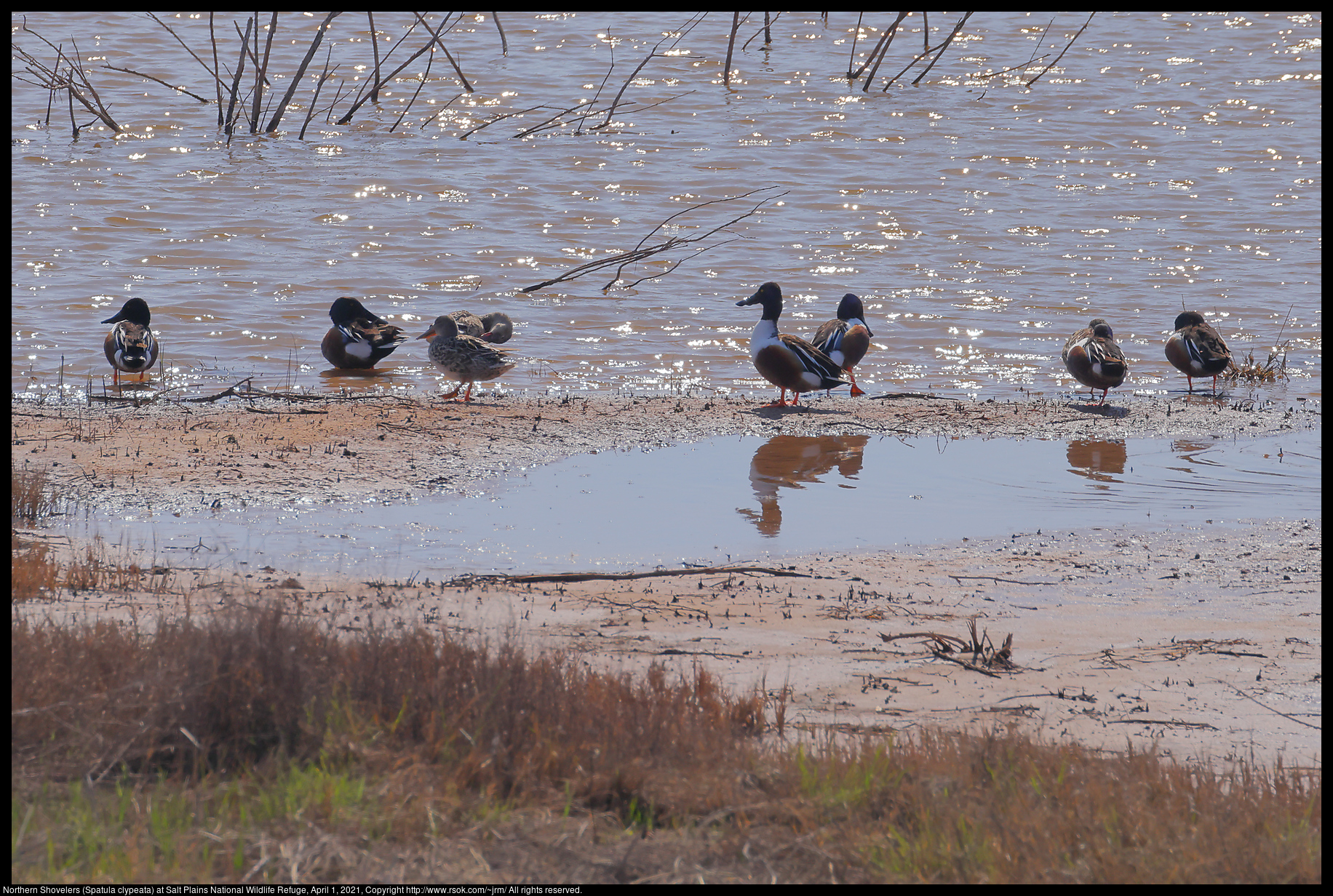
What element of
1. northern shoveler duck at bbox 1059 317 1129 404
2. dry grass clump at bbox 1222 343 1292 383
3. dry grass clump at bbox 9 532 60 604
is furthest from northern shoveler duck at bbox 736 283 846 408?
dry grass clump at bbox 9 532 60 604

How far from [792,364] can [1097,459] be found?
303 cm

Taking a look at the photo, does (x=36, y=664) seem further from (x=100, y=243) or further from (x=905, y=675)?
(x=100, y=243)

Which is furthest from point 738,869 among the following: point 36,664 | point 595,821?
point 36,664

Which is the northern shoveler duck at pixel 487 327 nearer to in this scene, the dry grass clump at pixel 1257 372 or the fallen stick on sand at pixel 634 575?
the fallen stick on sand at pixel 634 575

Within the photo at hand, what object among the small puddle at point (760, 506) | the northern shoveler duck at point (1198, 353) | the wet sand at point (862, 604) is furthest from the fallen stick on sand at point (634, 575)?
the northern shoveler duck at point (1198, 353)

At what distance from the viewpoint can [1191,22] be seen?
33.4 metres

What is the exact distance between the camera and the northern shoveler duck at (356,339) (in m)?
13.0

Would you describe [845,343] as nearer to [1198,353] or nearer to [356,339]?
[1198,353]

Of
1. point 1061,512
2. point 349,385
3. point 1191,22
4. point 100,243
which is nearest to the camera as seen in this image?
point 1061,512

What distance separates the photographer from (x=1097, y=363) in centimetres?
1159

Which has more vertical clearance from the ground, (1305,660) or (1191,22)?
(1191,22)

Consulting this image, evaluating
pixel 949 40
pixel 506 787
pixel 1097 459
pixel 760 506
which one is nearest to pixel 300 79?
pixel 949 40
